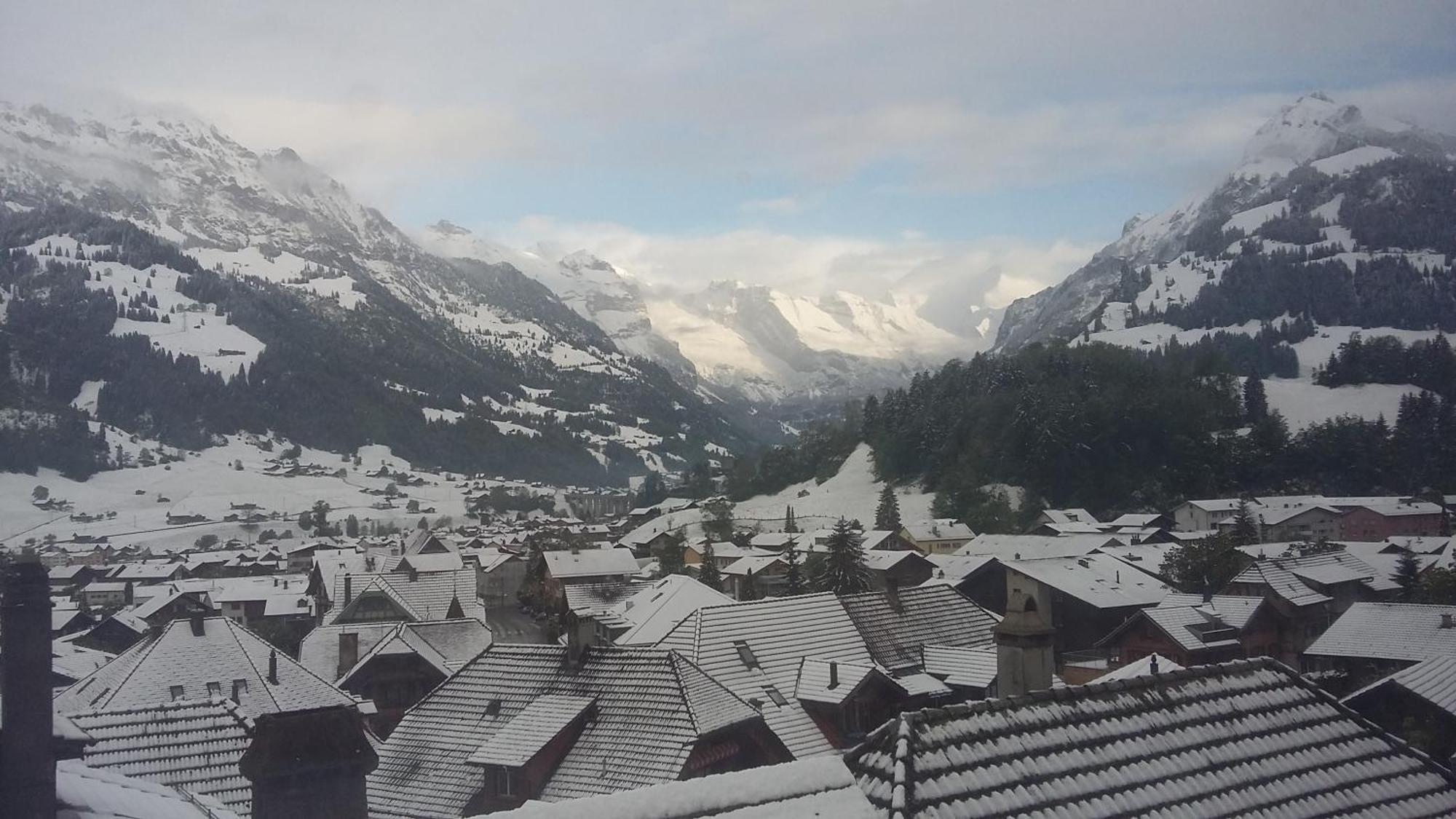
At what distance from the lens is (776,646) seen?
25.1m

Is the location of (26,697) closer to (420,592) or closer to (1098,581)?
(420,592)

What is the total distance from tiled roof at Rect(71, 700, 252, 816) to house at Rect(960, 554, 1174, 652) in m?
31.5

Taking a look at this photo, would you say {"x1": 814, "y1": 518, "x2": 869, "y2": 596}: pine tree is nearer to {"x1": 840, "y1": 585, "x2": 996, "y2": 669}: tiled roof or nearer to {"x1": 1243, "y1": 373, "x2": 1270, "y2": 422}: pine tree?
{"x1": 840, "y1": 585, "x2": 996, "y2": 669}: tiled roof

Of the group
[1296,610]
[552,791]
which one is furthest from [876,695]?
[1296,610]

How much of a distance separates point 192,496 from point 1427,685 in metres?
149

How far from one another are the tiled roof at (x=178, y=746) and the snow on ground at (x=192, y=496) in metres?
64.3

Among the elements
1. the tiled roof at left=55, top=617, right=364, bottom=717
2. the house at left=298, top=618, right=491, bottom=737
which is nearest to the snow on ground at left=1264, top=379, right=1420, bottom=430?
the house at left=298, top=618, right=491, bottom=737

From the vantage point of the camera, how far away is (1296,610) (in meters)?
39.4

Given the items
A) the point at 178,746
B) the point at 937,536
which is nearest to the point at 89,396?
the point at 937,536

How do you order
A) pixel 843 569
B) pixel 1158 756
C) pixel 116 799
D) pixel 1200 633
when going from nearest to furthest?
pixel 1158 756 < pixel 116 799 < pixel 1200 633 < pixel 843 569

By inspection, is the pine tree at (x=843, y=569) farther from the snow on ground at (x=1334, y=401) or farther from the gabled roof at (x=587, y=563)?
the snow on ground at (x=1334, y=401)

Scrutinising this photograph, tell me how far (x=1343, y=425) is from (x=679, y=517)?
2486 inches

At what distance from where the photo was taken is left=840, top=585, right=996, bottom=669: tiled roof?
2708 cm

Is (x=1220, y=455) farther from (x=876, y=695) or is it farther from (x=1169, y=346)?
(x=876, y=695)
